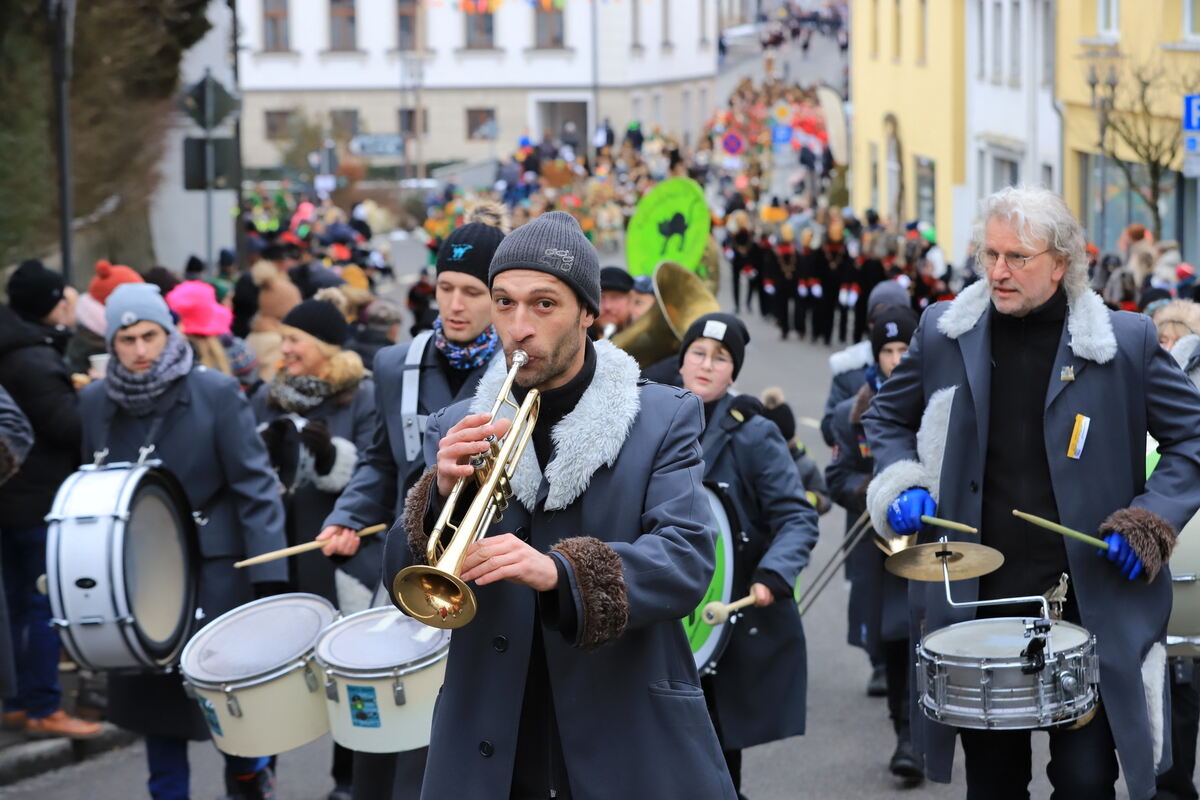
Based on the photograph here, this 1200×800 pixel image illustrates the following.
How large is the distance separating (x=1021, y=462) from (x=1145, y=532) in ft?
1.25

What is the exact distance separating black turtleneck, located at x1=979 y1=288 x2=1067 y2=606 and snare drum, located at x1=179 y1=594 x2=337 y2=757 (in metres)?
1.88

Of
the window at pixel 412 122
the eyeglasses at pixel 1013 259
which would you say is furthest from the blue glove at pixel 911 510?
the window at pixel 412 122

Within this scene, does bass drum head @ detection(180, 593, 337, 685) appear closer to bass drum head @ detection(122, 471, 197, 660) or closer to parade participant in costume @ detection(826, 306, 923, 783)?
bass drum head @ detection(122, 471, 197, 660)

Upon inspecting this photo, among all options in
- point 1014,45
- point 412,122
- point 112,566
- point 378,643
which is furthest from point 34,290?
point 412,122

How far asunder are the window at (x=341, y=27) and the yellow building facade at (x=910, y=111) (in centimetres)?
3102

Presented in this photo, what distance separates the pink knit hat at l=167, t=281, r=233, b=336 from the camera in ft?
26.3

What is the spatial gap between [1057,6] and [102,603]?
985 inches

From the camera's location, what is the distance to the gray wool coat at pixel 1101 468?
4.82 m

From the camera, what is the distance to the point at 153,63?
22.8 m

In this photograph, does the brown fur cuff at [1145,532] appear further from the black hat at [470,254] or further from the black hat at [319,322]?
the black hat at [319,322]

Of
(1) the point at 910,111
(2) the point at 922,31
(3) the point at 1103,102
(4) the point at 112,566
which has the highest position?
(2) the point at 922,31

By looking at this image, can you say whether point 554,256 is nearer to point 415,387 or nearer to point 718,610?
point 415,387

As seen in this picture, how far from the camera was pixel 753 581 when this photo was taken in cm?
614

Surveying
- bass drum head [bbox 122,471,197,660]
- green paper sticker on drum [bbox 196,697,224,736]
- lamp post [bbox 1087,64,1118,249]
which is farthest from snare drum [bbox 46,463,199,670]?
lamp post [bbox 1087,64,1118,249]
